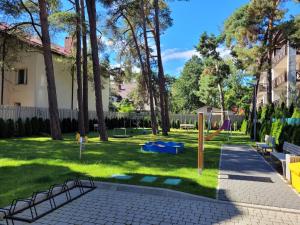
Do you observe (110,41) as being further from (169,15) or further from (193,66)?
(193,66)

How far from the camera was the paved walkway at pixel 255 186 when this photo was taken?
6434mm

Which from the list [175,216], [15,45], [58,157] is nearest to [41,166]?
[58,157]

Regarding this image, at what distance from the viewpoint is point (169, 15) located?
2773 centimetres

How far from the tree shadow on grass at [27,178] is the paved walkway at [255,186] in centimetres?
371

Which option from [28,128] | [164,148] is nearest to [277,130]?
[164,148]

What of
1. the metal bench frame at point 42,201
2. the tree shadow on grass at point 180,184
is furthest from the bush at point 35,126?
the metal bench frame at point 42,201

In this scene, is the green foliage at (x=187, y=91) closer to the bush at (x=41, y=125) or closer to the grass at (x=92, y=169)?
the bush at (x=41, y=125)

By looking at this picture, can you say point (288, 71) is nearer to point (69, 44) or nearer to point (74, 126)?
point (74, 126)

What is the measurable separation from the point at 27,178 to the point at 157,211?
137 inches

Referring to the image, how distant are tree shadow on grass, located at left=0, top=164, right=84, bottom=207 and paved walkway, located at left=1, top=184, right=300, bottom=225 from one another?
109 cm

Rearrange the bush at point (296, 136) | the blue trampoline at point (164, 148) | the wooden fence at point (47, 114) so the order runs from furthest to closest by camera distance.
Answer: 1. the wooden fence at point (47, 114)
2. the blue trampoline at point (164, 148)
3. the bush at point (296, 136)

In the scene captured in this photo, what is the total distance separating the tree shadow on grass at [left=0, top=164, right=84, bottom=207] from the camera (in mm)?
6077

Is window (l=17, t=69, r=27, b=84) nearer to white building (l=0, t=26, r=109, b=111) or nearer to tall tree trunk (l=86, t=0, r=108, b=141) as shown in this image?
white building (l=0, t=26, r=109, b=111)

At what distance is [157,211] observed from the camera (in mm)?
5504
